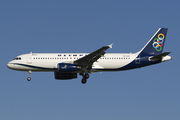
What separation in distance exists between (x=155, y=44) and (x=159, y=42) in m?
0.83

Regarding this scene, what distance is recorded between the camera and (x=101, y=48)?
45.5 meters

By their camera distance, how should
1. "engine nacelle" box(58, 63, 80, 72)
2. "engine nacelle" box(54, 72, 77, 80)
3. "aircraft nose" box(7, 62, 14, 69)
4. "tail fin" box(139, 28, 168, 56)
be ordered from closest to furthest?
"engine nacelle" box(58, 63, 80, 72), "aircraft nose" box(7, 62, 14, 69), "tail fin" box(139, 28, 168, 56), "engine nacelle" box(54, 72, 77, 80)

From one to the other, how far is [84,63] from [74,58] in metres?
2.30

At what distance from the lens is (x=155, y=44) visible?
54781 mm

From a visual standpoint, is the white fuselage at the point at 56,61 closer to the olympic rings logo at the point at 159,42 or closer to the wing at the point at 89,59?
the wing at the point at 89,59

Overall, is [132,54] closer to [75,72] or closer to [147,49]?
[147,49]

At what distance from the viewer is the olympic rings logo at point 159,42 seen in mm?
54594

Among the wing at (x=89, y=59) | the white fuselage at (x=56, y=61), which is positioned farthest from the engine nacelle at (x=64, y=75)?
the wing at (x=89, y=59)

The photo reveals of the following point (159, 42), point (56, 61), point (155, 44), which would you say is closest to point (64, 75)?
point (56, 61)

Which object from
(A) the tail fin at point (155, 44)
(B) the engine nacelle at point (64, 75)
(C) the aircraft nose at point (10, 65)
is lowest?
(B) the engine nacelle at point (64, 75)

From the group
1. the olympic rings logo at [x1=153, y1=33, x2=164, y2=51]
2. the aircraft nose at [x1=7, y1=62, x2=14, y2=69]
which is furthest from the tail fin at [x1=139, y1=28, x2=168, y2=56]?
the aircraft nose at [x1=7, y1=62, x2=14, y2=69]

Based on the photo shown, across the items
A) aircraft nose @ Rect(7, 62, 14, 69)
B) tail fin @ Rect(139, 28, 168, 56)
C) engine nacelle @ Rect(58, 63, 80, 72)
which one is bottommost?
engine nacelle @ Rect(58, 63, 80, 72)

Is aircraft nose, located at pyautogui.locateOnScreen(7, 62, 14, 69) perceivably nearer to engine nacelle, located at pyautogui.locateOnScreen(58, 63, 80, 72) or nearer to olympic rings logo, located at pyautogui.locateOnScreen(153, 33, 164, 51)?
engine nacelle, located at pyautogui.locateOnScreen(58, 63, 80, 72)

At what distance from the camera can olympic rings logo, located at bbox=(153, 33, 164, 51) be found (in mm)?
54594
